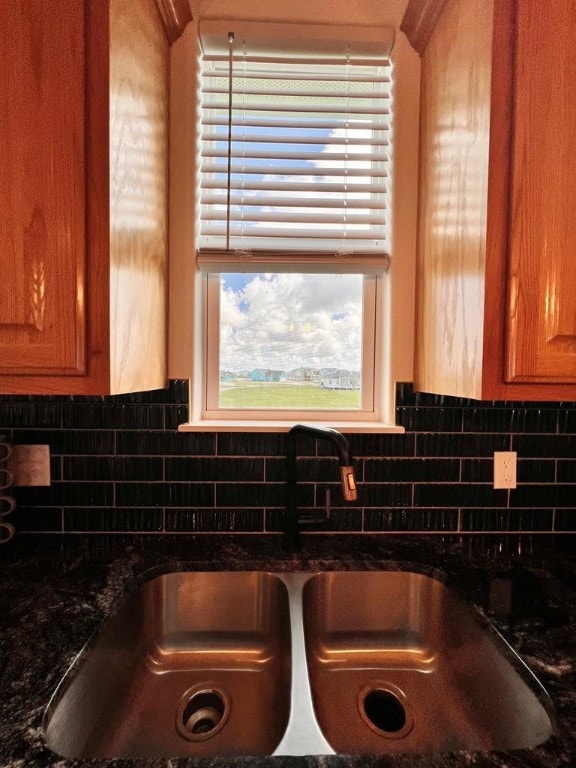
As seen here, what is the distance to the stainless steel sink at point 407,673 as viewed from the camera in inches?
29.2

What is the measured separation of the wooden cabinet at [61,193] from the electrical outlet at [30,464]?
0.36 m

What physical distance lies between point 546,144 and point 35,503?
1530 millimetres

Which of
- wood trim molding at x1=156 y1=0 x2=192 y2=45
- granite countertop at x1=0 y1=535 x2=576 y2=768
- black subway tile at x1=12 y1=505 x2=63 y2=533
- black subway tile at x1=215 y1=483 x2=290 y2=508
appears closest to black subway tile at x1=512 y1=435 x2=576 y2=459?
granite countertop at x1=0 y1=535 x2=576 y2=768

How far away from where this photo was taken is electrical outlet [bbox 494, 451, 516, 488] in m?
1.15

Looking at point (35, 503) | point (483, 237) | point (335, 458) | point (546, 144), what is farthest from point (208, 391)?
point (546, 144)

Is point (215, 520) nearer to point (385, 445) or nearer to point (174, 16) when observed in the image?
point (385, 445)

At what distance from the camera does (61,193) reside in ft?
2.59

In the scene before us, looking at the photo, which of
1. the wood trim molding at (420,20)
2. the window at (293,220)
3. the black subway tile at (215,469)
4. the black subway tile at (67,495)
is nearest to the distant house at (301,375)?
the window at (293,220)

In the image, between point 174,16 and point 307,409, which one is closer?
point 174,16

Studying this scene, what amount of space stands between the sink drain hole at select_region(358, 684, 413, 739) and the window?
Result: 688 mm

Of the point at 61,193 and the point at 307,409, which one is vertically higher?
the point at 61,193

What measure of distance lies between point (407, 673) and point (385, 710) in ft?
0.37

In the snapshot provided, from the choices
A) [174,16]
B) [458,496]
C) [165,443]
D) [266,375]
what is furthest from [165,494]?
[174,16]

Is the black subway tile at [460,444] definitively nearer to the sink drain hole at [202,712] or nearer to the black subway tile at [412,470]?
the black subway tile at [412,470]
